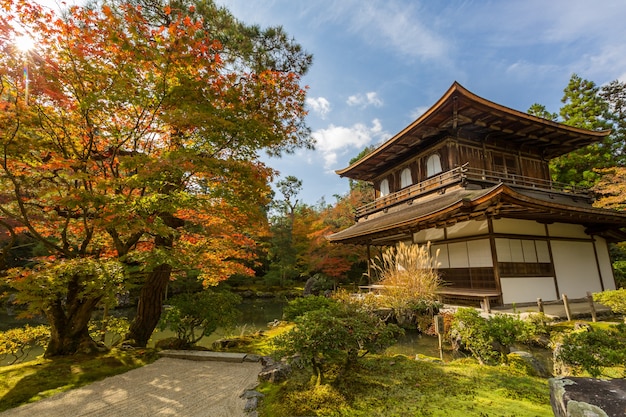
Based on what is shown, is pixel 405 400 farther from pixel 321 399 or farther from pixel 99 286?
pixel 99 286

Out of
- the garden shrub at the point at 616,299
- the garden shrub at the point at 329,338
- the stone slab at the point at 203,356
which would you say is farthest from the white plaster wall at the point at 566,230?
the stone slab at the point at 203,356

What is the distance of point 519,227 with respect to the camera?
730cm

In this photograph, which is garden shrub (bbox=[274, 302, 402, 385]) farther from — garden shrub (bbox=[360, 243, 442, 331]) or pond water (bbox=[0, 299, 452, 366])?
garden shrub (bbox=[360, 243, 442, 331])

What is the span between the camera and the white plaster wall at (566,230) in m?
7.81

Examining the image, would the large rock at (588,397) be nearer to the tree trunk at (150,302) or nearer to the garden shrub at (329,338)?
the garden shrub at (329,338)

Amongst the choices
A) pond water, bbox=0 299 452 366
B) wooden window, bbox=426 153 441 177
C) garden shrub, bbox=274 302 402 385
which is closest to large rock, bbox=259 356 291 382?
garden shrub, bbox=274 302 402 385

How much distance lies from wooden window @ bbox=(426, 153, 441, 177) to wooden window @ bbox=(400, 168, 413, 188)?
0.88 m

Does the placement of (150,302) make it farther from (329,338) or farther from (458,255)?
(458,255)

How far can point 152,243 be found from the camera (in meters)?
5.20

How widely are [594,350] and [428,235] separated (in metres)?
6.45

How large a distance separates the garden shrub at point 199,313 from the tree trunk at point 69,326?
3.48 feet

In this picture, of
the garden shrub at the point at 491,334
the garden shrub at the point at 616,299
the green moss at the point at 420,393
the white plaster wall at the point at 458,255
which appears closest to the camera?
the green moss at the point at 420,393

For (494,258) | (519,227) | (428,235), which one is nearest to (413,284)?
(494,258)

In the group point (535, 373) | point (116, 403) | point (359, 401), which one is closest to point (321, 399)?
point (359, 401)
